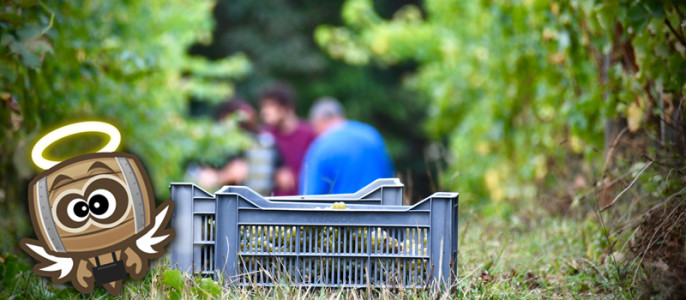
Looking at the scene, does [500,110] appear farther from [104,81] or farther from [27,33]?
[27,33]

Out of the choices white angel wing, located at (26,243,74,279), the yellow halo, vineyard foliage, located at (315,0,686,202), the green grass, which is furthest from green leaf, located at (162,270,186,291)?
vineyard foliage, located at (315,0,686,202)

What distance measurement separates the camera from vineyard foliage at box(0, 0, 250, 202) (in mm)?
3633

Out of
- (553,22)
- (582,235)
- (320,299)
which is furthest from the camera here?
(553,22)

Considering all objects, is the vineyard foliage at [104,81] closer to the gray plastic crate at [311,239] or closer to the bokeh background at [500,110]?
the bokeh background at [500,110]

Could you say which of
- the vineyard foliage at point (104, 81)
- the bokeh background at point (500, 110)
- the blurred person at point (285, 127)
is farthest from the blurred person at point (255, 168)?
the vineyard foliage at point (104, 81)

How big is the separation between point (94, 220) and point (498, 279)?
160 cm

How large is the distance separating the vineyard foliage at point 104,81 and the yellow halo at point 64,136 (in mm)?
229

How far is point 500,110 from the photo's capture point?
7.34 m

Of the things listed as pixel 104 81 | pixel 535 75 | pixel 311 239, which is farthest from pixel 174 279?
pixel 535 75

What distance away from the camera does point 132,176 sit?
259 centimetres

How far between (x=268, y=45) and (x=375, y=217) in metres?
21.1

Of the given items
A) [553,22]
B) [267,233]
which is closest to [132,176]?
[267,233]

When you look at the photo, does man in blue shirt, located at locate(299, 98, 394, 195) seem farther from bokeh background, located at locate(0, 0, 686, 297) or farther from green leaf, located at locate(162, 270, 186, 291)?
green leaf, located at locate(162, 270, 186, 291)

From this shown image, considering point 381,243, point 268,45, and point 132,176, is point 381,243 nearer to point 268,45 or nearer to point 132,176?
point 132,176
